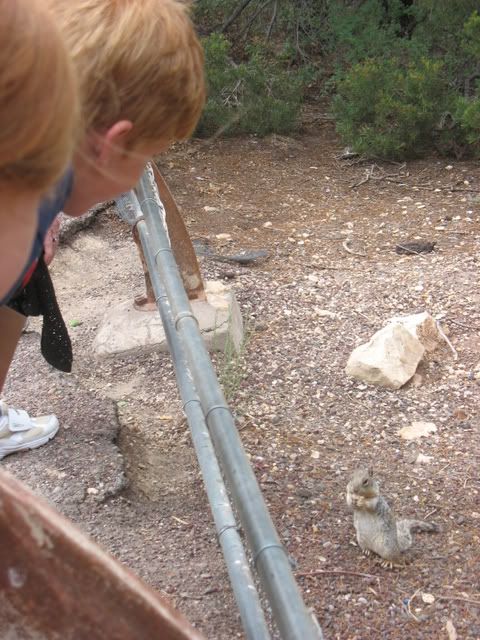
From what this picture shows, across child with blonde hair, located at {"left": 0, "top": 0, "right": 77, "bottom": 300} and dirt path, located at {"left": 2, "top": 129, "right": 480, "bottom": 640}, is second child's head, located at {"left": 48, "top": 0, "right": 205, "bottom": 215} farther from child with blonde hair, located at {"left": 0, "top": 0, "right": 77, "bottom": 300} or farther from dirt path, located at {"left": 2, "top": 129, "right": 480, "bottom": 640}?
dirt path, located at {"left": 2, "top": 129, "right": 480, "bottom": 640}

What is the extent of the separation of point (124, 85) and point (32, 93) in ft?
1.85

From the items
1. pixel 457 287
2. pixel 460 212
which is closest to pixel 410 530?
pixel 457 287

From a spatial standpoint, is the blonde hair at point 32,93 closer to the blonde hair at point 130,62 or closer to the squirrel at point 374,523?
the blonde hair at point 130,62

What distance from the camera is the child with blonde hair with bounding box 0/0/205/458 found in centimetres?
139

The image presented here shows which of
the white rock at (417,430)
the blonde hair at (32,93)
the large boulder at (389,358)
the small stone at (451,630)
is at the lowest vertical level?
the white rock at (417,430)

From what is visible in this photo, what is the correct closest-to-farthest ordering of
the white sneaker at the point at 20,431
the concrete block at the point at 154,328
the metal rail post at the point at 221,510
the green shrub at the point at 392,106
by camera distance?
the metal rail post at the point at 221,510, the white sneaker at the point at 20,431, the concrete block at the point at 154,328, the green shrub at the point at 392,106

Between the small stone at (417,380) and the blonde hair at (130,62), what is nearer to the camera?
the blonde hair at (130,62)

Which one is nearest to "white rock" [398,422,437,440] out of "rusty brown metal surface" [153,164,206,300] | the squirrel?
the squirrel

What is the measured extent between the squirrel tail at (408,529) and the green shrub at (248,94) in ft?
13.1

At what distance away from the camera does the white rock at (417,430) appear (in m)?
3.13

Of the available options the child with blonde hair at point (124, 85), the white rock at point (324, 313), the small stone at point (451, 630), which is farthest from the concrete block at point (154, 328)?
the child with blonde hair at point (124, 85)

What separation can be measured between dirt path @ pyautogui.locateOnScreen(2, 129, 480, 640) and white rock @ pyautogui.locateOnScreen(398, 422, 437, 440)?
31 mm

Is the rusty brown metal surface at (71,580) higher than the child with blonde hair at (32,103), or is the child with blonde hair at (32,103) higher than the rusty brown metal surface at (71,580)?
the child with blonde hair at (32,103)

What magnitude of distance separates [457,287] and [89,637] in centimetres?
329
